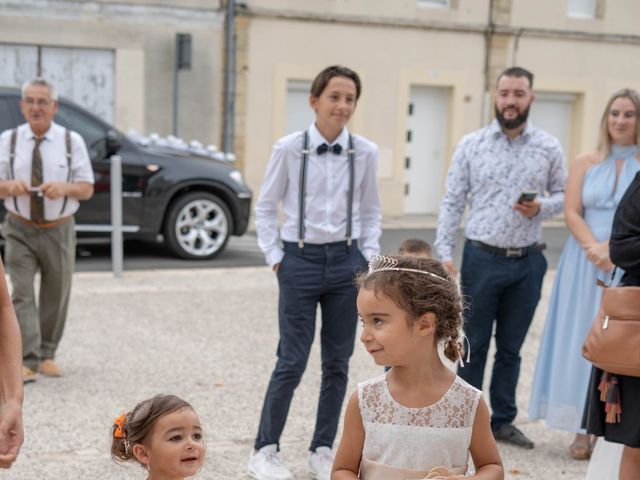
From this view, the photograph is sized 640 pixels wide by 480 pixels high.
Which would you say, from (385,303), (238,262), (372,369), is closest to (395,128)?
(238,262)

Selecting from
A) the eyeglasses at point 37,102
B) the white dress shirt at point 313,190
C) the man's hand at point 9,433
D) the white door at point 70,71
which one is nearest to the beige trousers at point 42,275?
the eyeglasses at point 37,102

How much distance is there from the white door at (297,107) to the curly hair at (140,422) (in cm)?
1604

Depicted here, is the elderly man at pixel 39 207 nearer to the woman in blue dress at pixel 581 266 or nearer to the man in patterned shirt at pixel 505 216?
the man in patterned shirt at pixel 505 216

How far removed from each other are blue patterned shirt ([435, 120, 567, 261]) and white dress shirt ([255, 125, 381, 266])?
74 centimetres

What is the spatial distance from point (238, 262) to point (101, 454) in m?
7.36

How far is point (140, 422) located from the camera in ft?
10.9

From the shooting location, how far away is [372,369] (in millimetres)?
7434

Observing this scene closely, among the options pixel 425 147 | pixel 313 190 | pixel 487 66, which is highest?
pixel 487 66

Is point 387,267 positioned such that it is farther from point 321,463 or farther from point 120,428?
point 321,463

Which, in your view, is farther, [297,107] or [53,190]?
[297,107]

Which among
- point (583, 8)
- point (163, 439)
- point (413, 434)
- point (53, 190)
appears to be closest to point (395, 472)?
point (413, 434)

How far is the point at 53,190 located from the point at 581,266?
322 cm

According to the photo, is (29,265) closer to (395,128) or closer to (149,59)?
(149,59)

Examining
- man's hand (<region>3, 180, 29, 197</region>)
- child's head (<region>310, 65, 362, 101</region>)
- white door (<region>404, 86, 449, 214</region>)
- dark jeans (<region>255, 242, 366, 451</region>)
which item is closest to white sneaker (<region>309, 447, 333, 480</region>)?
dark jeans (<region>255, 242, 366, 451</region>)
